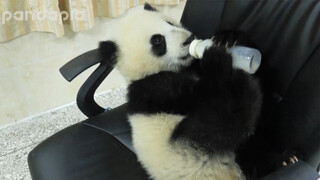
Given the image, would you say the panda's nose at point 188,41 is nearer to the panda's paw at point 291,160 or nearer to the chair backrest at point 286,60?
the chair backrest at point 286,60

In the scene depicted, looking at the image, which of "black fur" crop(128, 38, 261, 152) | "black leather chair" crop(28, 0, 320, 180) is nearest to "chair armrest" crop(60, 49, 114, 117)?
"black leather chair" crop(28, 0, 320, 180)

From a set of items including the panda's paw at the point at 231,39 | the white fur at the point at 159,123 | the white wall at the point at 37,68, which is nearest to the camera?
the white fur at the point at 159,123

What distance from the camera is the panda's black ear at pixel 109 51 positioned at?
894 mm

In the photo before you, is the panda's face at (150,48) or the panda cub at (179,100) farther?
the panda's face at (150,48)

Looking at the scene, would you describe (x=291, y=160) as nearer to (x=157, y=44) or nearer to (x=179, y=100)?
(x=179, y=100)

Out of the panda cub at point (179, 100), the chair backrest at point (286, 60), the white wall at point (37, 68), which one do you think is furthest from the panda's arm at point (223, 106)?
the white wall at point (37, 68)

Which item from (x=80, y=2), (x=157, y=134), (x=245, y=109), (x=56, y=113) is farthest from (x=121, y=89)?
(x=245, y=109)

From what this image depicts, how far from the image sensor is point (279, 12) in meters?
0.83

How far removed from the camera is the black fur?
27.6 inches

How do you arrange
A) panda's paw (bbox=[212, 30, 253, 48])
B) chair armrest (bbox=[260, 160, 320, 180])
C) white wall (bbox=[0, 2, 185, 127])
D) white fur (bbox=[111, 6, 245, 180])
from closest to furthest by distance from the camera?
chair armrest (bbox=[260, 160, 320, 180])
white fur (bbox=[111, 6, 245, 180])
panda's paw (bbox=[212, 30, 253, 48])
white wall (bbox=[0, 2, 185, 127])

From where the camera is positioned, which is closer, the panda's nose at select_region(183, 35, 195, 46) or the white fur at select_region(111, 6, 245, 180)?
the white fur at select_region(111, 6, 245, 180)

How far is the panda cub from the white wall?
2.40ft

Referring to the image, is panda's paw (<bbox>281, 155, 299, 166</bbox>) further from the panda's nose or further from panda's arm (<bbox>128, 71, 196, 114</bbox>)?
the panda's nose

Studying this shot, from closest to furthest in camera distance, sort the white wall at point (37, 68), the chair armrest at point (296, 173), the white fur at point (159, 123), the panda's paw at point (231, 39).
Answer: the chair armrest at point (296, 173) < the white fur at point (159, 123) < the panda's paw at point (231, 39) < the white wall at point (37, 68)
